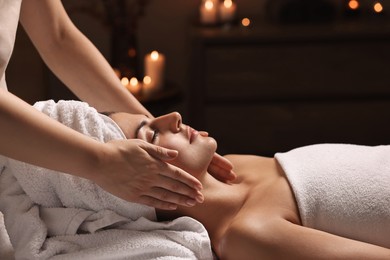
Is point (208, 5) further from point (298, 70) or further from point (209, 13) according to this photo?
point (298, 70)

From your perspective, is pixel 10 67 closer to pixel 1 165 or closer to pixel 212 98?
pixel 212 98

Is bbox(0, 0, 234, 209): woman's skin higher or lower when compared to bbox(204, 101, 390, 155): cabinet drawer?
higher

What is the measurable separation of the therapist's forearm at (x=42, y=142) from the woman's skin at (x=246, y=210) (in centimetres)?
33

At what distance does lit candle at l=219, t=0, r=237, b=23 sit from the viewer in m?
4.02

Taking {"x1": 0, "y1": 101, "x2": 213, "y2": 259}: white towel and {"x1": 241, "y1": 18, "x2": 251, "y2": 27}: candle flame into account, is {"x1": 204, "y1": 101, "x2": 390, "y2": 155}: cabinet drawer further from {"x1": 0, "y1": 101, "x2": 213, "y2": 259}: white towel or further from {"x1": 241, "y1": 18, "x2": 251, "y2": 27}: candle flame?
{"x1": 0, "y1": 101, "x2": 213, "y2": 259}: white towel

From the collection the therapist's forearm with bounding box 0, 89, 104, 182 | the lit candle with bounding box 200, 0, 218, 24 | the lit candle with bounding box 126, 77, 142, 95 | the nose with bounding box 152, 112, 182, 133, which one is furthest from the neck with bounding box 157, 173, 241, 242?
the lit candle with bounding box 200, 0, 218, 24

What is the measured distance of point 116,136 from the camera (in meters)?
1.72

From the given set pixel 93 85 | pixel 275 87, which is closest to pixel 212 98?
pixel 275 87

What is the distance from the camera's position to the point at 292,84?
3.91m

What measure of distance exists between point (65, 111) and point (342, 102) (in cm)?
244

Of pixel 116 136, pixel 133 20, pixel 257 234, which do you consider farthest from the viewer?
pixel 133 20

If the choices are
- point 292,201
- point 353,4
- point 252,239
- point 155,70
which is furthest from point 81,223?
point 353,4

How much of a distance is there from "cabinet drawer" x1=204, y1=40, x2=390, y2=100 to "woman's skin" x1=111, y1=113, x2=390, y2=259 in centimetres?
196

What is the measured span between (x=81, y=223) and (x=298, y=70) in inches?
95.4
